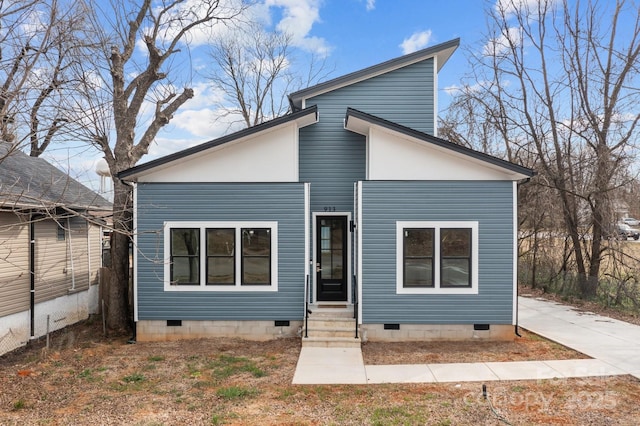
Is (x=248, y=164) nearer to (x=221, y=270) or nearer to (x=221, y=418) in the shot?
(x=221, y=270)

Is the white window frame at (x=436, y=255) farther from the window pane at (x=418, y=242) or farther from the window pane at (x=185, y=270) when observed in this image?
the window pane at (x=185, y=270)

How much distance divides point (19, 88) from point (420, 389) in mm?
7598

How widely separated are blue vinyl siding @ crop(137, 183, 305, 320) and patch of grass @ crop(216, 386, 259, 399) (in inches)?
104

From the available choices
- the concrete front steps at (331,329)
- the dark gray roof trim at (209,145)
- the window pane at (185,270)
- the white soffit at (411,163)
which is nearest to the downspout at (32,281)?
the dark gray roof trim at (209,145)

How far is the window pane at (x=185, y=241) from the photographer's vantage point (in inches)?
340

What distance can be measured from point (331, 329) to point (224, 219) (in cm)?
333

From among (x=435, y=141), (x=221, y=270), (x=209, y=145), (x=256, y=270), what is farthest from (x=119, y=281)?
(x=435, y=141)

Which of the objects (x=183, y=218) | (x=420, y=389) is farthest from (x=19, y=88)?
(x=420, y=389)

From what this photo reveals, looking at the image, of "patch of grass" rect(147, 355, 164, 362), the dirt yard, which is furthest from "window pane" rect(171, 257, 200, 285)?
"patch of grass" rect(147, 355, 164, 362)

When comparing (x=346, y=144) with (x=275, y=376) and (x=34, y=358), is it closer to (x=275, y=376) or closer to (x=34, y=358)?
(x=275, y=376)

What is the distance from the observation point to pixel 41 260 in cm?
917

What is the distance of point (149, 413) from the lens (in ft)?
17.2

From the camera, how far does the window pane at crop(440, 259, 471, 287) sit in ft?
27.6

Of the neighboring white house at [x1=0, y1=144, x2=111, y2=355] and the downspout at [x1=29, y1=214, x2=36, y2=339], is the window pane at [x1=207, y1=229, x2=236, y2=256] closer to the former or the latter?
the neighboring white house at [x1=0, y1=144, x2=111, y2=355]
